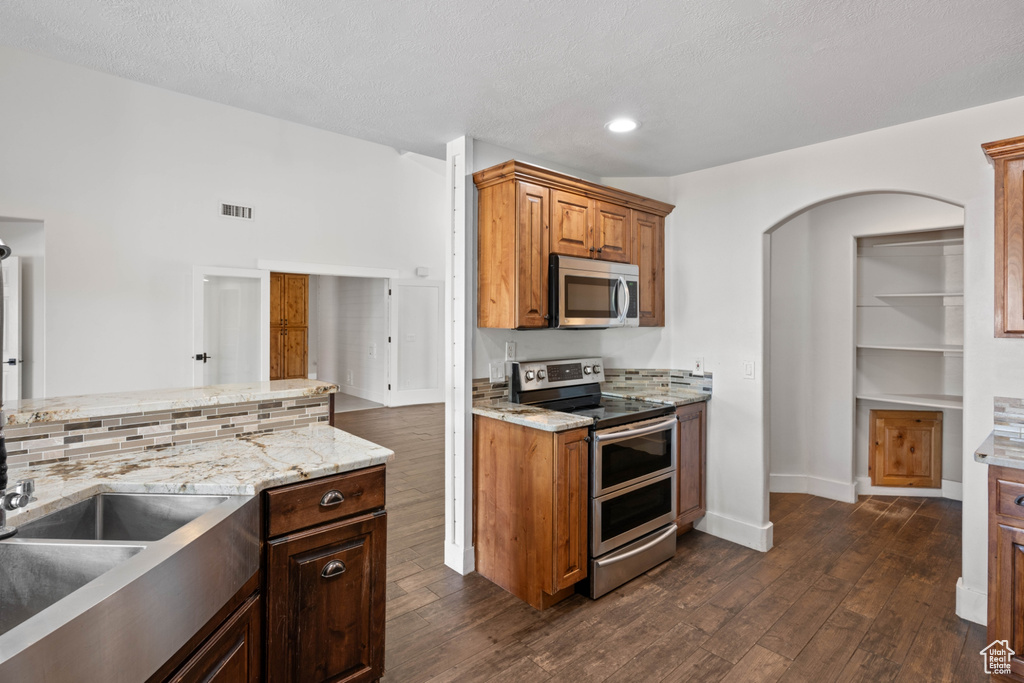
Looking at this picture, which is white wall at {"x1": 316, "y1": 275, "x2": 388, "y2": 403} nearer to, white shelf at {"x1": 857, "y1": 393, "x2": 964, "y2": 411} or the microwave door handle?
the microwave door handle

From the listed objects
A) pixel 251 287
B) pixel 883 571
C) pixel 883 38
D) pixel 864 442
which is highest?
pixel 883 38

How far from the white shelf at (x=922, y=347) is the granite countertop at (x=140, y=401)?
13.3 feet

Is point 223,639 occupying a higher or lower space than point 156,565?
lower

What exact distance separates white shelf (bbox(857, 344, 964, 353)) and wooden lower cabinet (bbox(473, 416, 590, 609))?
9.48 feet

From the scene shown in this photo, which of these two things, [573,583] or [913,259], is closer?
[573,583]

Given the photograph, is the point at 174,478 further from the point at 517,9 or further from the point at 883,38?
the point at 883,38

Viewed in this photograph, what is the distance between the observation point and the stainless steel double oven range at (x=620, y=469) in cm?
270

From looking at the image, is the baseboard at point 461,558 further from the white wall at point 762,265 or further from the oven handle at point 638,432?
the white wall at point 762,265

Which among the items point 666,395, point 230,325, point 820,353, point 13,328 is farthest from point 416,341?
Result: point 820,353

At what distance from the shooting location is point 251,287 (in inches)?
234

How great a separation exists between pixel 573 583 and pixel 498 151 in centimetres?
243

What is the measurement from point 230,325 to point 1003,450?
630 cm

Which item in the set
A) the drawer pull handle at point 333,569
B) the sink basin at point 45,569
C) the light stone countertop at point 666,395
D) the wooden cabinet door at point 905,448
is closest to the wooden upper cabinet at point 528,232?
the light stone countertop at point 666,395

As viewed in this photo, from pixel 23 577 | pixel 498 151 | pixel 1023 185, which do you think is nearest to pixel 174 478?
pixel 23 577
